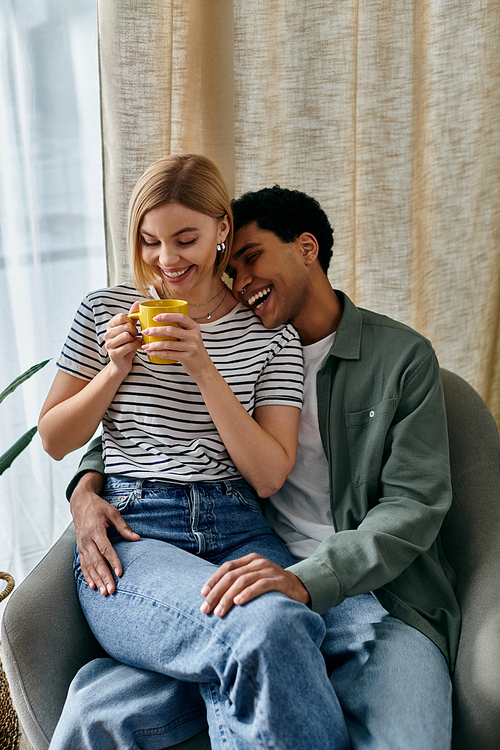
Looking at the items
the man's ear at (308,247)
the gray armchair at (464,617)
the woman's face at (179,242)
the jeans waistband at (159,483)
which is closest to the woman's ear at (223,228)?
the woman's face at (179,242)

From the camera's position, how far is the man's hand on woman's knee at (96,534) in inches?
43.2

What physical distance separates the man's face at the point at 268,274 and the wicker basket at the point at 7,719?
2.58 ft

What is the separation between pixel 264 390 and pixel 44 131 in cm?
102

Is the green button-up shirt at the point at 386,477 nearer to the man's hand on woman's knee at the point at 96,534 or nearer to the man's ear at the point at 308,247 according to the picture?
the man's ear at the point at 308,247

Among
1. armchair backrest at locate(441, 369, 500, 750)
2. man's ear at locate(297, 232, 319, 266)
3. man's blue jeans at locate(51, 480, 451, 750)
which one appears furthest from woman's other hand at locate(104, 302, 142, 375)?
armchair backrest at locate(441, 369, 500, 750)

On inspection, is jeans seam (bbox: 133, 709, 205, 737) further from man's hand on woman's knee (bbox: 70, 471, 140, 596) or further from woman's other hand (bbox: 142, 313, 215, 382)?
woman's other hand (bbox: 142, 313, 215, 382)

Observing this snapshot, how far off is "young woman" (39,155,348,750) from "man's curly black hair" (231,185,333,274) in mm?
98

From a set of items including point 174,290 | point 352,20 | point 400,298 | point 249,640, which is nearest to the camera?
point 249,640

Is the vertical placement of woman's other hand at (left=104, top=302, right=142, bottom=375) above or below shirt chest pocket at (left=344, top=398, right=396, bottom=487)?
above

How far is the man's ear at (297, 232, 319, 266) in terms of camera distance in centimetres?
142

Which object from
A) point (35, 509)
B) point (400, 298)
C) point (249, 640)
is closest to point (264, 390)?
point (249, 640)

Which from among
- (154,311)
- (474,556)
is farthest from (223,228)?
(474,556)

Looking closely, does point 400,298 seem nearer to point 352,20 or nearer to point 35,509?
point 352,20

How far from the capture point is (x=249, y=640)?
34.5 inches
